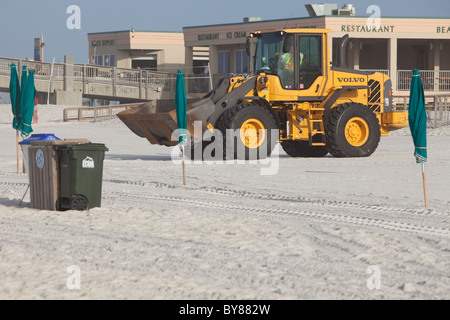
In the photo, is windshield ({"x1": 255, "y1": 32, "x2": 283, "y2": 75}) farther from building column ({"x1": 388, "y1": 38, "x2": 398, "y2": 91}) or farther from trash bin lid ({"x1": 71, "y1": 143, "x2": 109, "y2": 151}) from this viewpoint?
building column ({"x1": 388, "y1": 38, "x2": 398, "y2": 91})

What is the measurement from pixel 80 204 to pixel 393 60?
109ft

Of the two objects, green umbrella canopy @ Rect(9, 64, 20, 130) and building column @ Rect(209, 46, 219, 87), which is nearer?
green umbrella canopy @ Rect(9, 64, 20, 130)

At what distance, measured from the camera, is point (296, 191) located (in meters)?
14.0

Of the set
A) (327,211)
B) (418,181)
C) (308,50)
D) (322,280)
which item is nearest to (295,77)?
(308,50)

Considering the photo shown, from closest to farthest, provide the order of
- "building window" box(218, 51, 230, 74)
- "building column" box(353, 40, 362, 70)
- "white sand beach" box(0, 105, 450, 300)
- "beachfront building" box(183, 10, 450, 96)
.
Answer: "white sand beach" box(0, 105, 450, 300) < "beachfront building" box(183, 10, 450, 96) < "building column" box(353, 40, 362, 70) < "building window" box(218, 51, 230, 74)

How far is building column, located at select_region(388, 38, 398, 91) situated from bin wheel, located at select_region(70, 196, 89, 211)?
107ft

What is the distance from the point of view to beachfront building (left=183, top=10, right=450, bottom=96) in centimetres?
4319

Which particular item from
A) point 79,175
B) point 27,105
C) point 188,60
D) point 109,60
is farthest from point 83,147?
point 109,60

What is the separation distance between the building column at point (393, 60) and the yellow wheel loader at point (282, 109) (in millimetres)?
21938

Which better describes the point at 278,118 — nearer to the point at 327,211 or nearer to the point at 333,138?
the point at 333,138

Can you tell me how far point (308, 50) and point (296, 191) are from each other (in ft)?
22.4

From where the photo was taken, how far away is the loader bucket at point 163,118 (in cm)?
1852

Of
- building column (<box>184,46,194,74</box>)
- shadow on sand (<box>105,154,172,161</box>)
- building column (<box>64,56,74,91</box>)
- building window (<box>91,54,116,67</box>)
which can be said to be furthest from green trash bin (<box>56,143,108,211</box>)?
building window (<box>91,54,116,67</box>)

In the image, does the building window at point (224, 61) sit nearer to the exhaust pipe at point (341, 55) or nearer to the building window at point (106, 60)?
the building window at point (106, 60)
